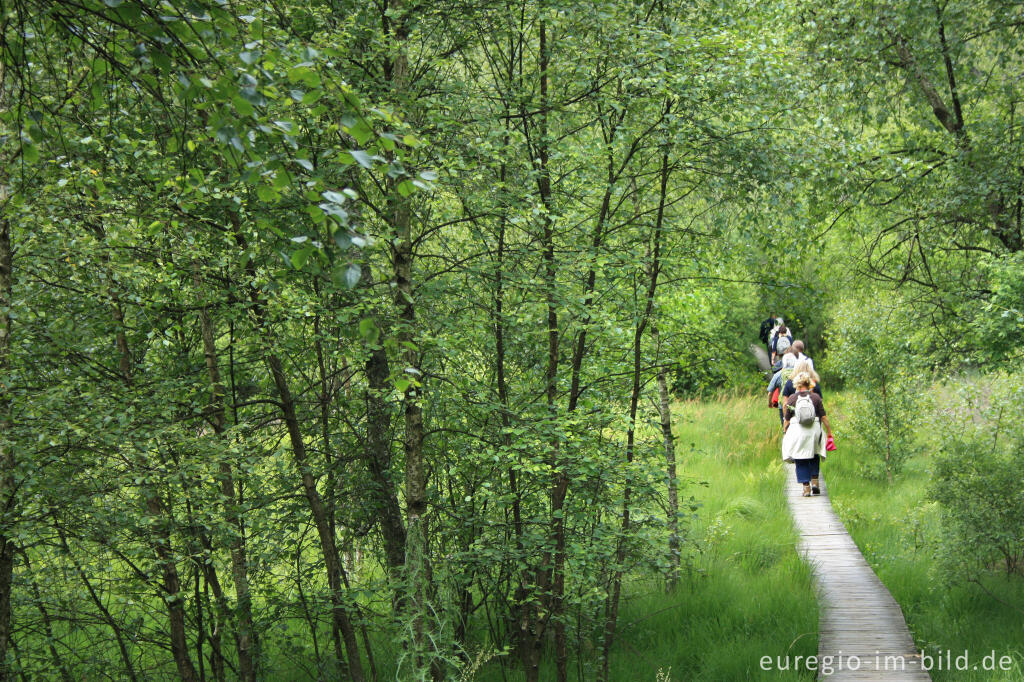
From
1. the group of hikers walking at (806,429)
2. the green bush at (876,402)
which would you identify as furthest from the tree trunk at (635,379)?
the green bush at (876,402)

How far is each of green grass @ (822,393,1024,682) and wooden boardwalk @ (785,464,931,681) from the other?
1.59 ft

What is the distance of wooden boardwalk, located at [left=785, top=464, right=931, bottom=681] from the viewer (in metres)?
7.07

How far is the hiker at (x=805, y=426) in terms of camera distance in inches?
448

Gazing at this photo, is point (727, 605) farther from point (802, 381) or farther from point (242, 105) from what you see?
point (242, 105)

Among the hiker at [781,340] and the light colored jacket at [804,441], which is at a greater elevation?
the hiker at [781,340]

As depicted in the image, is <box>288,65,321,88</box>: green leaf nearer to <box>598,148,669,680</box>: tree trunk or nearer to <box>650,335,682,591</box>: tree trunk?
<box>598,148,669,680</box>: tree trunk

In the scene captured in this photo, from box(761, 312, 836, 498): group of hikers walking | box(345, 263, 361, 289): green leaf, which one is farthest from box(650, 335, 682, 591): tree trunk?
box(345, 263, 361, 289): green leaf

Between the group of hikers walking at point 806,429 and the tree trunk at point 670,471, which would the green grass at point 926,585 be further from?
the tree trunk at point 670,471

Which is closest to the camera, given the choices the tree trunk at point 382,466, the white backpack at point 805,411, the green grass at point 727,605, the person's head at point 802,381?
the tree trunk at point 382,466

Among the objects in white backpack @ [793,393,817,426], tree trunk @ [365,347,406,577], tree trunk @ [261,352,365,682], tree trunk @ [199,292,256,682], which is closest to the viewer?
tree trunk @ [199,292,256,682]

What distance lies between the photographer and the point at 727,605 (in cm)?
928

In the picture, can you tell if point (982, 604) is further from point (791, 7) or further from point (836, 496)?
point (791, 7)

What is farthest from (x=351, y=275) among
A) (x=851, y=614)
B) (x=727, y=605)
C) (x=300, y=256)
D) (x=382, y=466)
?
(x=727, y=605)

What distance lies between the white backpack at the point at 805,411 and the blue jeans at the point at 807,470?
1130 mm
